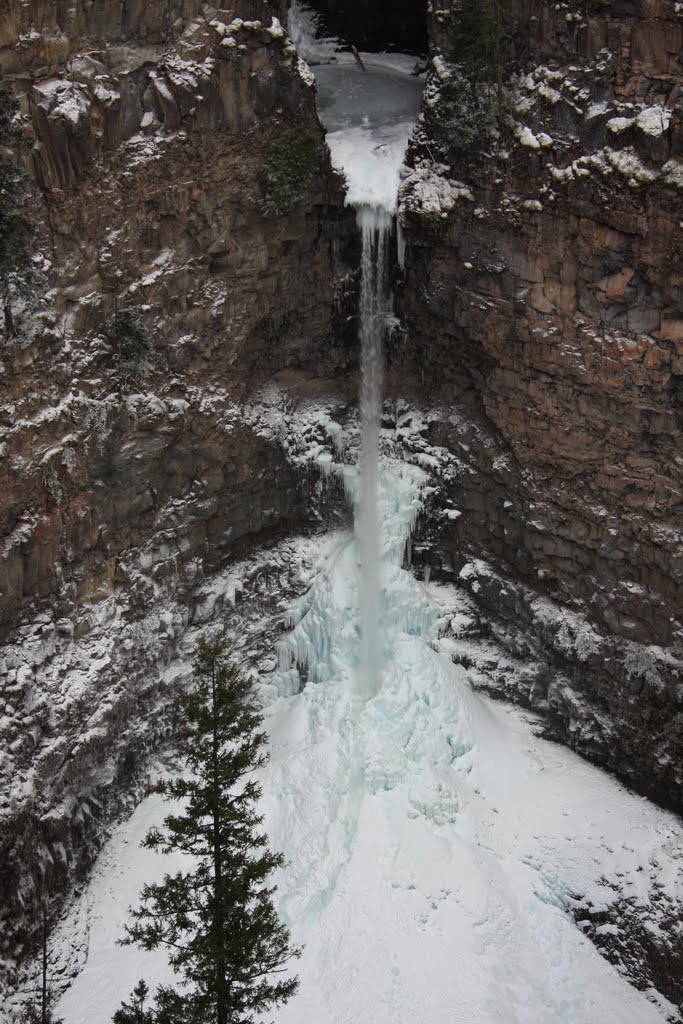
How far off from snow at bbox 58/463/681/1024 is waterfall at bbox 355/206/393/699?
0.78 ft

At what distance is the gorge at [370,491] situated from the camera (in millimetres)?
19938

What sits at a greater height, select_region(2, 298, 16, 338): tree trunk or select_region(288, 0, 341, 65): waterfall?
select_region(288, 0, 341, 65): waterfall

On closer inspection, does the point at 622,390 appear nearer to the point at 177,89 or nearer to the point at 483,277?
the point at 483,277

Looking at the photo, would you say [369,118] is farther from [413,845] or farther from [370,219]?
[413,845]

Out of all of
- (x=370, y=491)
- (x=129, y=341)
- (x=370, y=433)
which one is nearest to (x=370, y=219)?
(x=370, y=433)

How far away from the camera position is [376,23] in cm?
2925

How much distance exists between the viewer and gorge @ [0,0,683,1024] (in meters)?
19.9

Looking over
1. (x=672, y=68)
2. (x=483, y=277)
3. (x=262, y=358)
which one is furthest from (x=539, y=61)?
(x=262, y=358)

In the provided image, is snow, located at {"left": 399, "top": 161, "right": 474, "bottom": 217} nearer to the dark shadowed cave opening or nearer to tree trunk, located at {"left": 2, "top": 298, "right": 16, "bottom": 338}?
the dark shadowed cave opening

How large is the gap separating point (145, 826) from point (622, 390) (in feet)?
43.3

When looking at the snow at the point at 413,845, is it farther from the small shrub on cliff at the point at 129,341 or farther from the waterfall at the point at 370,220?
the small shrub on cliff at the point at 129,341

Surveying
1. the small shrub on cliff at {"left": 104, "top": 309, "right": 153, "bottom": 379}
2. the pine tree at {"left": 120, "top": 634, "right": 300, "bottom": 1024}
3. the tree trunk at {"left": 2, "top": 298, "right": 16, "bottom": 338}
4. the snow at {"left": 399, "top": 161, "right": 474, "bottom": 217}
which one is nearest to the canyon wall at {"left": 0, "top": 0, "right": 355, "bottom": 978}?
the small shrub on cliff at {"left": 104, "top": 309, "right": 153, "bottom": 379}

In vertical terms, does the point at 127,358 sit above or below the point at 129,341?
below

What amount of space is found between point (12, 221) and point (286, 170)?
259 inches
